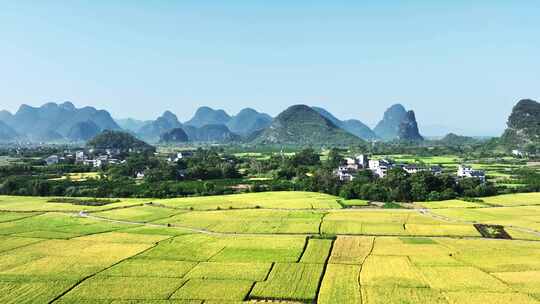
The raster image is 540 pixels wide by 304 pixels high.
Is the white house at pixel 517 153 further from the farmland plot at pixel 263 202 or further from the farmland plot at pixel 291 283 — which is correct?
the farmland plot at pixel 291 283

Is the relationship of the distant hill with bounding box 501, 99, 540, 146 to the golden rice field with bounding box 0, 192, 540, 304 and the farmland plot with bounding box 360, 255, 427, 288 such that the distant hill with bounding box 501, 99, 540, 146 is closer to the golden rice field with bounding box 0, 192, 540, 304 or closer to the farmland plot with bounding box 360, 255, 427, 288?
the golden rice field with bounding box 0, 192, 540, 304

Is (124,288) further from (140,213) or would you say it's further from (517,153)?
(517,153)

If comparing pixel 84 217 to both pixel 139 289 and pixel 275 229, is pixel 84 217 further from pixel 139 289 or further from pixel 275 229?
pixel 139 289

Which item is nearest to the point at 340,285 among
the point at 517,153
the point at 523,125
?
the point at 517,153

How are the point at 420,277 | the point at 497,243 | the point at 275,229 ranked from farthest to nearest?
1. the point at 275,229
2. the point at 497,243
3. the point at 420,277

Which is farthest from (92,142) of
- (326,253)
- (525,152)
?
(326,253)

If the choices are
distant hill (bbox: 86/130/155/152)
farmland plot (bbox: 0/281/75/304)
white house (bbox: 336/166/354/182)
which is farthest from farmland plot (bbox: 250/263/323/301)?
distant hill (bbox: 86/130/155/152)

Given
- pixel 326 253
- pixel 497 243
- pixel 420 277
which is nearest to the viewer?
pixel 420 277
